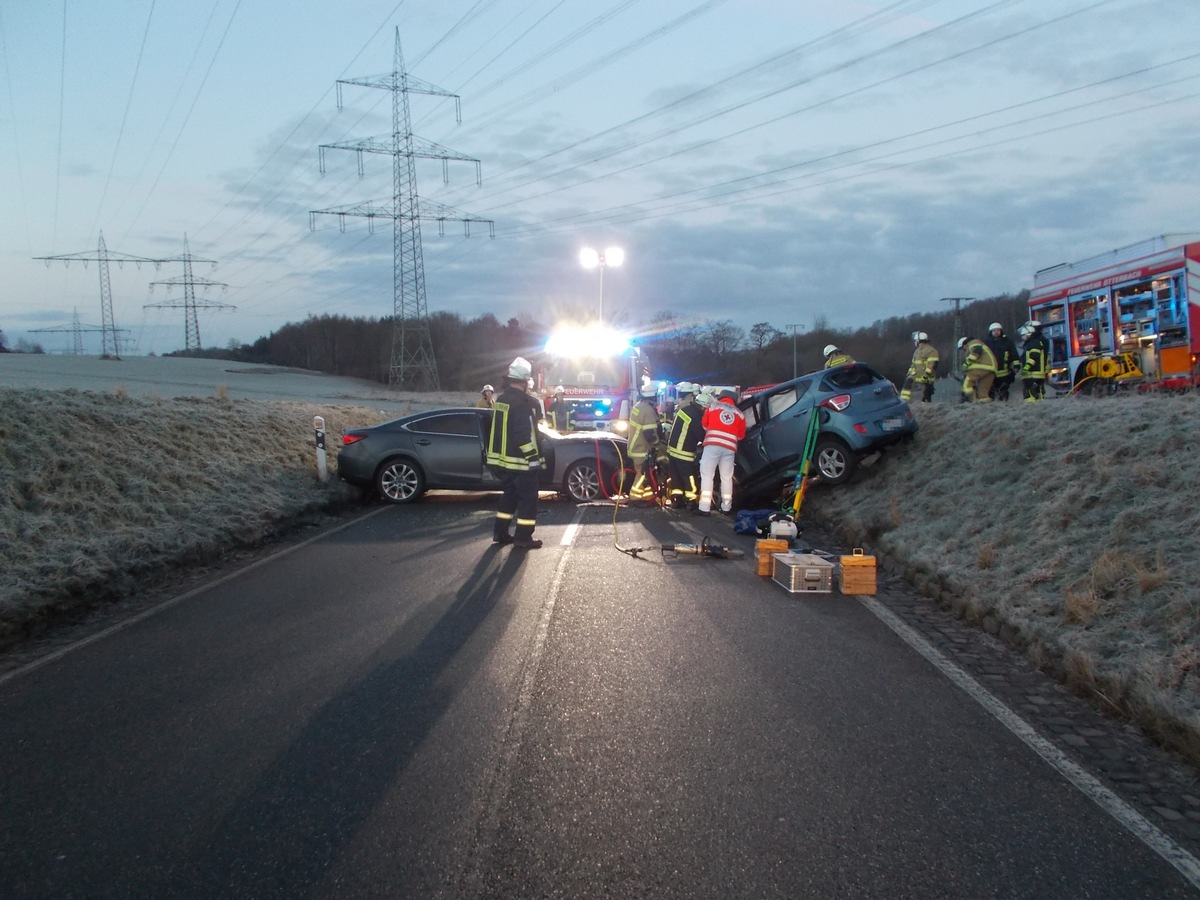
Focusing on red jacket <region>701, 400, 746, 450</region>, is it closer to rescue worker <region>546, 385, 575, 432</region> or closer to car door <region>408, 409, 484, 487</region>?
car door <region>408, 409, 484, 487</region>

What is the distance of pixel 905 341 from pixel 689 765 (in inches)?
2151

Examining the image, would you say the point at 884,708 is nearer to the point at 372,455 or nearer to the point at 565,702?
the point at 565,702

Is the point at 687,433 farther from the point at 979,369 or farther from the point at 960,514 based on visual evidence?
the point at 979,369

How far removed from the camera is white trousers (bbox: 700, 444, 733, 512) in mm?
12789

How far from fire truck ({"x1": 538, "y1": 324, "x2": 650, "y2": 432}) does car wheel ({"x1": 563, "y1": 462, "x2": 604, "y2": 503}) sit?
3.86 metres

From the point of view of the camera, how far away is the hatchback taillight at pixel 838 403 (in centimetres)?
1266

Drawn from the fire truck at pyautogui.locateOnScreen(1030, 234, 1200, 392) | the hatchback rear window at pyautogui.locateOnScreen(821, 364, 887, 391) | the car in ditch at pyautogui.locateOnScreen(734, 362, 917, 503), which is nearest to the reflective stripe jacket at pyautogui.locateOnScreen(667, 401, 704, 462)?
the car in ditch at pyautogui.locateOnScreen(734, 362, 917, 503)

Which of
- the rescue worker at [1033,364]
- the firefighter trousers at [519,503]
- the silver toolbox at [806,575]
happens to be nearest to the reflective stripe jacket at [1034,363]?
the rescue worker at [1033,364]

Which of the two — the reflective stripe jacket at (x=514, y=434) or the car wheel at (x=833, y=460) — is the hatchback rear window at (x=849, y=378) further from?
the reflective stripe jacket at (x=514, y=434)

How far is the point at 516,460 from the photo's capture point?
10406mm

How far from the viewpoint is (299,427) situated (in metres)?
18.0

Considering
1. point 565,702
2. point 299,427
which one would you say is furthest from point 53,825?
point 299,427

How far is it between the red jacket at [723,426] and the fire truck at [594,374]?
17.0 feet

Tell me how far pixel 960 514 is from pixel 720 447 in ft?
12.8
